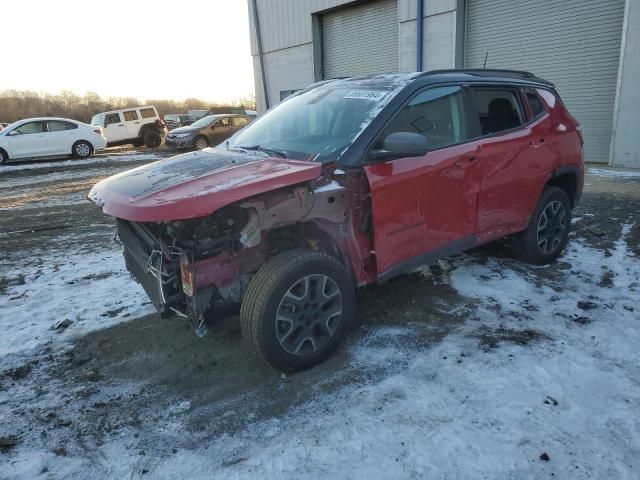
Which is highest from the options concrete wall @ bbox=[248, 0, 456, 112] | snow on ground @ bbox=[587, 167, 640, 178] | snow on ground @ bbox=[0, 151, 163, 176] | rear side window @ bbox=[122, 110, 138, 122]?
concrete wall @ bbox=[248, 0, 456, 112]

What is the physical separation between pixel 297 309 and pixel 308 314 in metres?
0.09

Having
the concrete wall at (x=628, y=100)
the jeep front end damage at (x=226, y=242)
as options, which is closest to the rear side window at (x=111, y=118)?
the concrete wall at (x=628, y=100)

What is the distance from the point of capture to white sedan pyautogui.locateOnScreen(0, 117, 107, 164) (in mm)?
16469

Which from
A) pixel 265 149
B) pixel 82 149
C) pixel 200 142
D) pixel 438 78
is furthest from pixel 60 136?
pixel 438 78

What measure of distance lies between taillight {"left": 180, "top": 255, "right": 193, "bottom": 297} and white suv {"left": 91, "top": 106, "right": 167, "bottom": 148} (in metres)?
20.9

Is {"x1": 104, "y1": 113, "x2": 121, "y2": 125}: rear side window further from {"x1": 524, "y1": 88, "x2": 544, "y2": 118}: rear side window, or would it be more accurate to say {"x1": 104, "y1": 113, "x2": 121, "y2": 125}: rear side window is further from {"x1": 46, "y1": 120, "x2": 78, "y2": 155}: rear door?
{"x1": 524, "y1": 88, "x2": 544, "y2": 118}: rear side window

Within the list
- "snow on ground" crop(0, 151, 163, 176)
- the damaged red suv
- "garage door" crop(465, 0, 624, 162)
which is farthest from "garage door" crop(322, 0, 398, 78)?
the damaged red suv

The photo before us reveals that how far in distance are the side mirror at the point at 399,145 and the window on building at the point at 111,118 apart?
2123 centimetres

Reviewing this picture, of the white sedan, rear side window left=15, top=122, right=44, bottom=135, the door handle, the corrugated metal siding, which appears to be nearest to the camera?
the door handle

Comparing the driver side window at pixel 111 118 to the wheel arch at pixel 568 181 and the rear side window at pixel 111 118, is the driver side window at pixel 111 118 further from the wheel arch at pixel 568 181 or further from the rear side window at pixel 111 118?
the wheel arch at pixel 568 181

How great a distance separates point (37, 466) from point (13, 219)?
22.5 ft

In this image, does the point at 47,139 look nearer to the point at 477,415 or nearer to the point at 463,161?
the point at 463,161

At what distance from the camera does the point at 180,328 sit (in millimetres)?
3684

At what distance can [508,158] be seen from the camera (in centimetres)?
399
